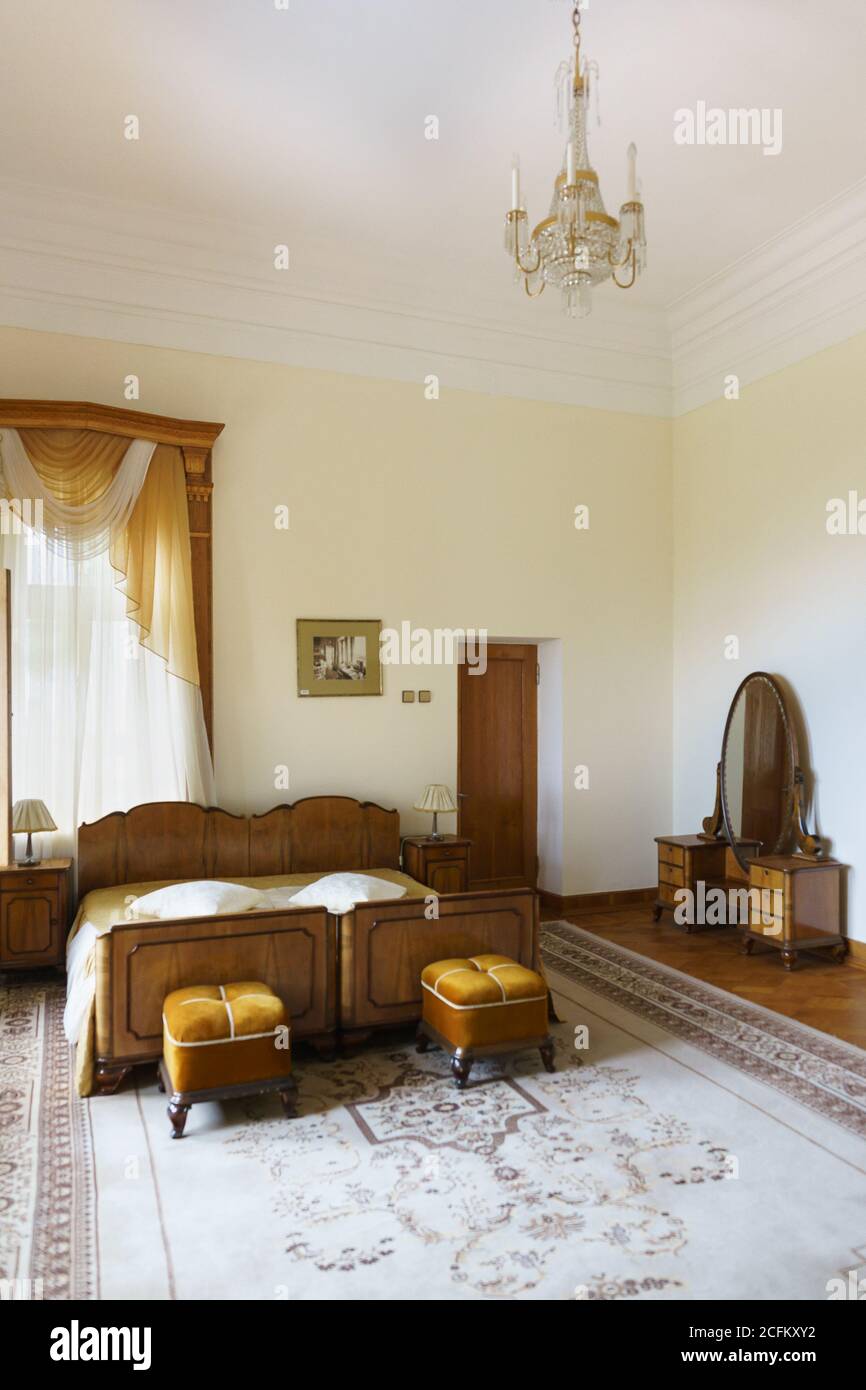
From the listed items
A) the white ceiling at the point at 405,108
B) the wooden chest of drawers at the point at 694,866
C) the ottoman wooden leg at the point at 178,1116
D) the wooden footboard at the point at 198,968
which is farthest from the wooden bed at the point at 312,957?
the white ceiling at the point at 405,108

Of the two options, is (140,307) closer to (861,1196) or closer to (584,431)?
(584,431)

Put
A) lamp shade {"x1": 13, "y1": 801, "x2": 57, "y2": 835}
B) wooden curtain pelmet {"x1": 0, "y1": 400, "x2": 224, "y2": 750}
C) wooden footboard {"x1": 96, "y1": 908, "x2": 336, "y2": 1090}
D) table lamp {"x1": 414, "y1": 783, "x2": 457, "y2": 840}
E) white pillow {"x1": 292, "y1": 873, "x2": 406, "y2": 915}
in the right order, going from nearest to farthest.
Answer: wooden footboard {"x1": 96, "y1": 908, "x2": 336, "y2": 1090}, white pillow {"x1": 292, "y1": 873, "x2": 406, "y2": 915}, lamp shade {"x1": 13, "y1": 801, "x2": 57, "y2": 835}, wooden curtain pelmet {"x1": 0, "y1": 400, "x2": 224, "y2": 750}, table lamp {"x1": 414, "y1": 783, "x2": 457, "y2": 840}

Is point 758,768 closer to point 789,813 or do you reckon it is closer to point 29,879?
point 789,813

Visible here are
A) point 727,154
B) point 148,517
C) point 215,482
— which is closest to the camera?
point 727,154

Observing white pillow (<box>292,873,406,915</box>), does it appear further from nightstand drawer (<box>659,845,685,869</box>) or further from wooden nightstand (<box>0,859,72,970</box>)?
nightstand drawer (<box>659,845,685,869</box>)

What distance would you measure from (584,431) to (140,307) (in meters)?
3.70

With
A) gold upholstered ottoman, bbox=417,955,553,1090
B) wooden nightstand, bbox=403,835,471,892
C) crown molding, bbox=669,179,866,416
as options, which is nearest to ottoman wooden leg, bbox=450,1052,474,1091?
gold upholstered ottoman, bbox=417,955,553,1090

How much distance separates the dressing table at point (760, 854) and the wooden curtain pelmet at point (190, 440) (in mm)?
3889

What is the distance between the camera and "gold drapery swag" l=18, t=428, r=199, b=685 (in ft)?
19.8

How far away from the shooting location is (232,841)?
21.0ft

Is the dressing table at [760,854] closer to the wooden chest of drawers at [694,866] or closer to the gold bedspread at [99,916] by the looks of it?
the wooden chest of drawers at [694,866]

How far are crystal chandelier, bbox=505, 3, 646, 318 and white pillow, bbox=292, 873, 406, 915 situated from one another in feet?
9.97
